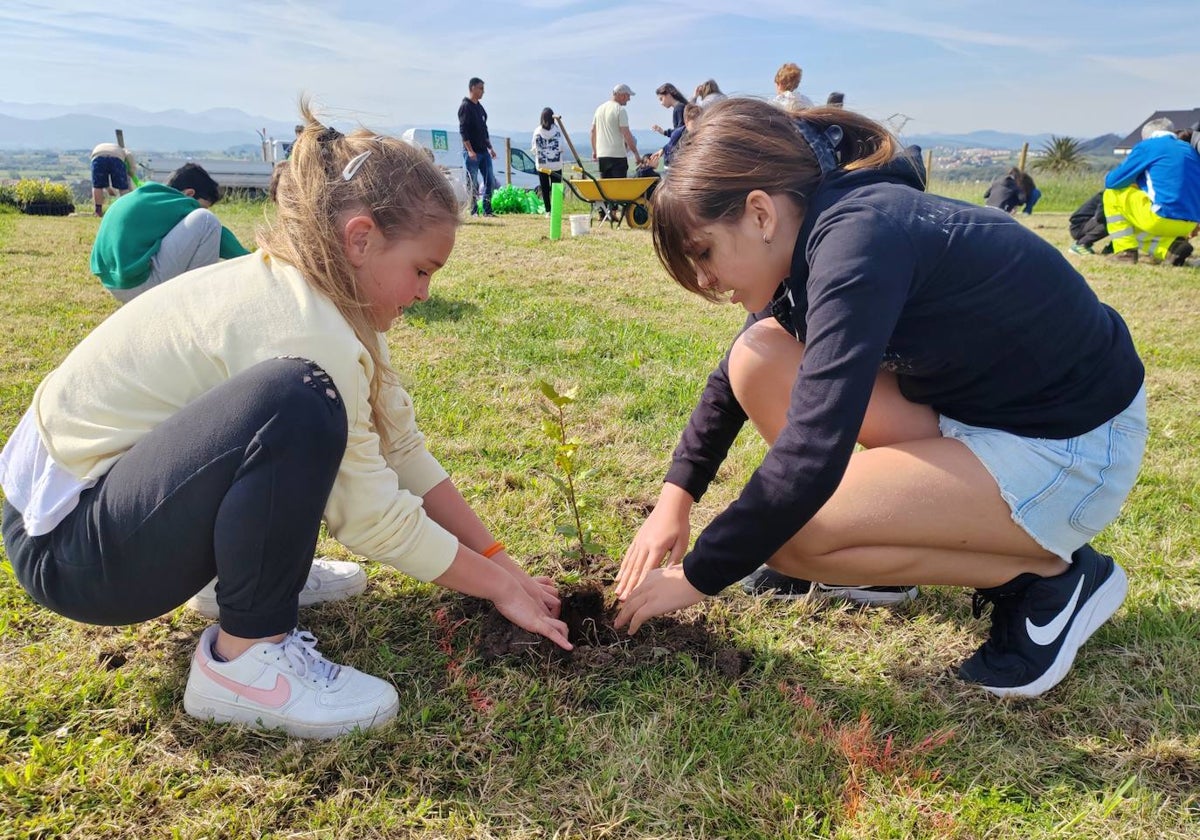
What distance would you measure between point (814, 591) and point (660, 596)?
0.73 m

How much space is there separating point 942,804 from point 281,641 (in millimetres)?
1443

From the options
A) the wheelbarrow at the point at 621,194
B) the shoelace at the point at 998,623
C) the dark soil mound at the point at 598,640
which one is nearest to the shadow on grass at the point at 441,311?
the dark soil mound at the point at 598,640

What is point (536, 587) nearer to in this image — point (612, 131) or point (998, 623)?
point (998, 623)

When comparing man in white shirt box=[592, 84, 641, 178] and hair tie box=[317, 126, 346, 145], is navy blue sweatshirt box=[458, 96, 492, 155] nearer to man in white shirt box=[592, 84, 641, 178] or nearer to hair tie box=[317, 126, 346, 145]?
man in white shirt box=[592, 84, 641, 178]

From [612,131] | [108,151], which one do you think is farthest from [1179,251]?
[108,151]

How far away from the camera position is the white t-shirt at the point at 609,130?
12.0m

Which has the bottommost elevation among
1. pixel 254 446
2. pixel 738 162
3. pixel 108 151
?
pixel 254 446

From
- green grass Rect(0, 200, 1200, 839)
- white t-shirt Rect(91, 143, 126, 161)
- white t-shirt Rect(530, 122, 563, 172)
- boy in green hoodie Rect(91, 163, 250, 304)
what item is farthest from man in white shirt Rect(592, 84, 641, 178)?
green grass Rect(0, 200, 1200, 839)

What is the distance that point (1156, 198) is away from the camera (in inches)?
327

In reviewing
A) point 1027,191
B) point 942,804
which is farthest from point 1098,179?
point 942,804

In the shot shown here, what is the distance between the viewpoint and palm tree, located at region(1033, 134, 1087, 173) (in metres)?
33.8

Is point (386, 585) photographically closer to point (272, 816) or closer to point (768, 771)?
point (272, 816)

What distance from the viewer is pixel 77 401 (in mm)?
1541

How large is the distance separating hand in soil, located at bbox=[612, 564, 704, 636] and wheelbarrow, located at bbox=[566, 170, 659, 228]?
9.49m
